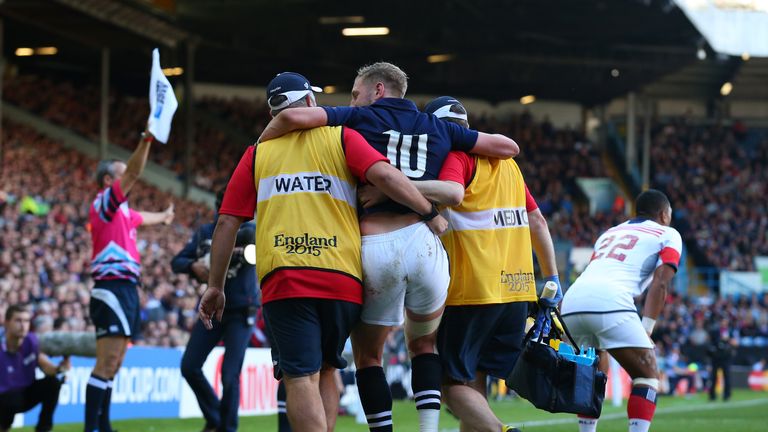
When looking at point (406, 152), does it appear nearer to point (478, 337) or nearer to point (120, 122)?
point (478, 337)

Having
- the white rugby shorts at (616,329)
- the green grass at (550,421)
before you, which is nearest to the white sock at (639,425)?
the white rugby shorts at (616,329)

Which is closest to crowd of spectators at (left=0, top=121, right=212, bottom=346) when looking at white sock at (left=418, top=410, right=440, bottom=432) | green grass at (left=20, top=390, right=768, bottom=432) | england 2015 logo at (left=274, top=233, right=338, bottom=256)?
green grass at (left=20, top=390, right=768, bottom=432)

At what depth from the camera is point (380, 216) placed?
6.89 metres

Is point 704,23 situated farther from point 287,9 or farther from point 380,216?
point 380,216

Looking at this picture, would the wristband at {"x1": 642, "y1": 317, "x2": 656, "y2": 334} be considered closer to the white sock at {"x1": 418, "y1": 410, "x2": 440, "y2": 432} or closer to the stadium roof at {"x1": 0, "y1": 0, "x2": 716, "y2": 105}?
the white sock at {"x1": 418, "y1": 410, "x2": 440, "y2": 432}

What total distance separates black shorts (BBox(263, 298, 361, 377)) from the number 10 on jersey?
0.84 metres

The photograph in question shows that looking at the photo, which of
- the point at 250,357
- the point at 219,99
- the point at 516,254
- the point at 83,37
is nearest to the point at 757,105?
the point at 219,99

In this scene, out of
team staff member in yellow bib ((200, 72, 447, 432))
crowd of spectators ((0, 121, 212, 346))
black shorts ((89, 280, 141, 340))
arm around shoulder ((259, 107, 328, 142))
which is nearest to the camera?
team staff member in yellow bib ((200, 72, 447, 432))

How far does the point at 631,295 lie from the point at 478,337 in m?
2.07

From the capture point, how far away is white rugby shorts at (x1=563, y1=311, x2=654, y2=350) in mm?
9062

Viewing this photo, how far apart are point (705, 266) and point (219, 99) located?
17.7 meters

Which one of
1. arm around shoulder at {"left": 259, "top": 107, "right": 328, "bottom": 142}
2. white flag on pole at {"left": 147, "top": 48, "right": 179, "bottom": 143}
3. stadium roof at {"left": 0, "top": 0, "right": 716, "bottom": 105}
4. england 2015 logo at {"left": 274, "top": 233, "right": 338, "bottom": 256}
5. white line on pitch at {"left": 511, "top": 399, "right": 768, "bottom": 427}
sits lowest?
white line on pitch at {"left": 511, "top": 399, "right": 768, "bottom": 427}

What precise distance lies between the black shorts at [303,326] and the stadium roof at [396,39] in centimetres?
2383

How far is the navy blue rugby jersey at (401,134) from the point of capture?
275 inches
